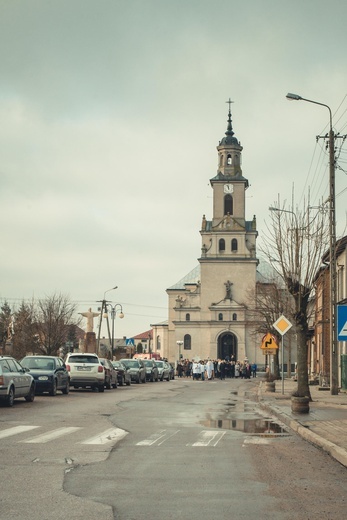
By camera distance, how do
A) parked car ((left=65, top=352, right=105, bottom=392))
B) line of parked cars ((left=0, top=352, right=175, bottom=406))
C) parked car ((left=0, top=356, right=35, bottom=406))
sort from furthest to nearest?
1. parked car ((left=65, top=352, right=105, bottom=392))
2. line of parked cars ((left=0, top=352, right=175, bottom=406))
3. parked car ((left=0, top=356, right=35, bottom=406))

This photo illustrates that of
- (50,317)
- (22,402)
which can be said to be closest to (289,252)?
(22,402)

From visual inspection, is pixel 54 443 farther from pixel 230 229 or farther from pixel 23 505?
pixel 230 229

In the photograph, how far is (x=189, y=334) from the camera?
348 ft

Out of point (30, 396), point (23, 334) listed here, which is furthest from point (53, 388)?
point (23, 334)

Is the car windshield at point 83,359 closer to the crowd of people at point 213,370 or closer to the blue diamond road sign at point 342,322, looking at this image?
the blue diamond road sign at point 342,322

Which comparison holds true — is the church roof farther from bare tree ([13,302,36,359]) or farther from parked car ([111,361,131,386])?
parked car ([111,361,131,386])

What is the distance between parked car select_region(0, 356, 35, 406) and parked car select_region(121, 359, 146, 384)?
24.0 metres

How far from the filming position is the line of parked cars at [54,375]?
22.1 meters

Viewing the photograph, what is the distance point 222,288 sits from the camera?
105 metres

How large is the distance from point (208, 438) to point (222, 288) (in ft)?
299

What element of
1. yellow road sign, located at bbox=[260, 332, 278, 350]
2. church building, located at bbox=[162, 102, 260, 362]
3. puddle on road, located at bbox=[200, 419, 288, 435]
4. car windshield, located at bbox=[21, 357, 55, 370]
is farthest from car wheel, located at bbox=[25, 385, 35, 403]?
church building, located at bbox=[162, 102, 260, 362]

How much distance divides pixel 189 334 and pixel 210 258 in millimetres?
10766

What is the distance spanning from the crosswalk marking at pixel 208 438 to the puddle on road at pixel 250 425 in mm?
765

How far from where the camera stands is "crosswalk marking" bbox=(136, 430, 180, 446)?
1317cm
